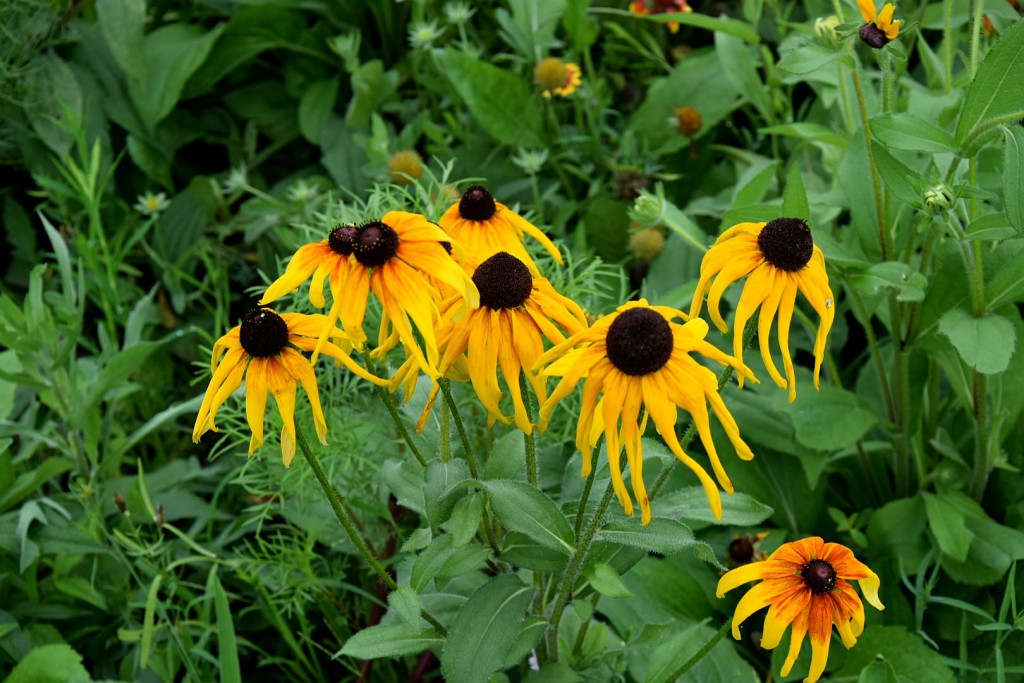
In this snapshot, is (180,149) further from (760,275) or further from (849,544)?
(760,275)

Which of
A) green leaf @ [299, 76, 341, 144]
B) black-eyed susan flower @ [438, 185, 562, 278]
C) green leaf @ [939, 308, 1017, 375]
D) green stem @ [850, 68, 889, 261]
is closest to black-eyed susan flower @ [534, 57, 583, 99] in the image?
green leaf @ [299, 76, 341, 144]

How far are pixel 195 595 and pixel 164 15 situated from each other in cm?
172

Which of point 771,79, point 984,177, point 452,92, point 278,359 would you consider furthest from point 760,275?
point 452,92

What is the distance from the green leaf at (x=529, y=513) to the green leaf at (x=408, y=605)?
13 centimetres

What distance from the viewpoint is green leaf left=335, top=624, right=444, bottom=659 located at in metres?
1.22

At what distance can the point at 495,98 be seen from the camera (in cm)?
246

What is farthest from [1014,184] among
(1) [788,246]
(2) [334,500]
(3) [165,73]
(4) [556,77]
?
(3) [165,73]

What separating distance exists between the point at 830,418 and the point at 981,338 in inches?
11.4

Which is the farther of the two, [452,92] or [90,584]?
[452,92]

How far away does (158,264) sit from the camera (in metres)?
2.51

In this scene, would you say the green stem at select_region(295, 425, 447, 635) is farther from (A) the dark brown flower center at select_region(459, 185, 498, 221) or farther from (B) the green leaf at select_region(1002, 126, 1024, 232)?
(B) the green leaf at select_region(1002, 126, 1024, 232)

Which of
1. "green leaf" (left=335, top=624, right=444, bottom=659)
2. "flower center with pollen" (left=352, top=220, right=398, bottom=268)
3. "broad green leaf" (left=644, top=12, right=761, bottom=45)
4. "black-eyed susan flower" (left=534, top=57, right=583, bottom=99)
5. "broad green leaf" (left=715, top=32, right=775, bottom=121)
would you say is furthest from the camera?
"black-eyed susan flower" (left=534, top=57, right=583, bottom=99)

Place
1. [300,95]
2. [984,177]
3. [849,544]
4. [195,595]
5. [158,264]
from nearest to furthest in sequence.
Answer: [984,177] → [849,544] → [195,595] → [158,264] → [300,95]

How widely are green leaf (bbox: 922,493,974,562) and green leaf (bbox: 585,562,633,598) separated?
69cm
